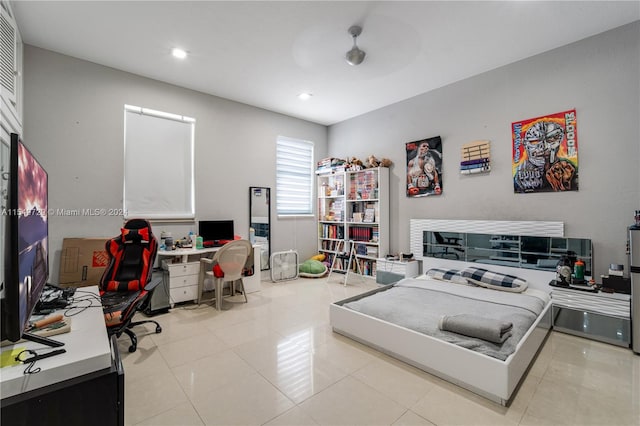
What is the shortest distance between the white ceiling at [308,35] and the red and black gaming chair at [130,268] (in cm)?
206

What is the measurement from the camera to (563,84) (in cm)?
337

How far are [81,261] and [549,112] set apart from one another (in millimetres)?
5850

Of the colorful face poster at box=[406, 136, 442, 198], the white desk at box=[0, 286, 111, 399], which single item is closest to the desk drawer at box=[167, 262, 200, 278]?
the white desk at box=[0, 286, 111, 399]

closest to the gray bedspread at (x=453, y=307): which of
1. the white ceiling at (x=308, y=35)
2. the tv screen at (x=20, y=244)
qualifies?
the tv screen at (x=20, y=244)

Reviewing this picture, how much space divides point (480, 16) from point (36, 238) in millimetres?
3858

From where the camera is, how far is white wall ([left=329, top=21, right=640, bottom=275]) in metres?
3.01

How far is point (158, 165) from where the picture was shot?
4215 mm

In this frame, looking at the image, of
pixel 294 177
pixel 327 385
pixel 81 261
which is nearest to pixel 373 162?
pixel 294 177

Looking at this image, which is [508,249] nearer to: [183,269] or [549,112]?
[549,112]

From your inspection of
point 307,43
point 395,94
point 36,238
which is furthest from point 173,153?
point 395,94

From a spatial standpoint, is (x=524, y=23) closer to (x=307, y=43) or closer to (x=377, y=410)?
(x=307, y=43)

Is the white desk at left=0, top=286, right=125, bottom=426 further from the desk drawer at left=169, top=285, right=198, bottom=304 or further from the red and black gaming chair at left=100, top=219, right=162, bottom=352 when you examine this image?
the desk drawer at left=169, top=285, right=198, bottom=304

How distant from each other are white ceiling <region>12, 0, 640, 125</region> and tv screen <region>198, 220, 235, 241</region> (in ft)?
6.84

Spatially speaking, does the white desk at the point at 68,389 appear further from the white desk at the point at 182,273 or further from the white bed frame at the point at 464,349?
the white desk at the point at 182,273
